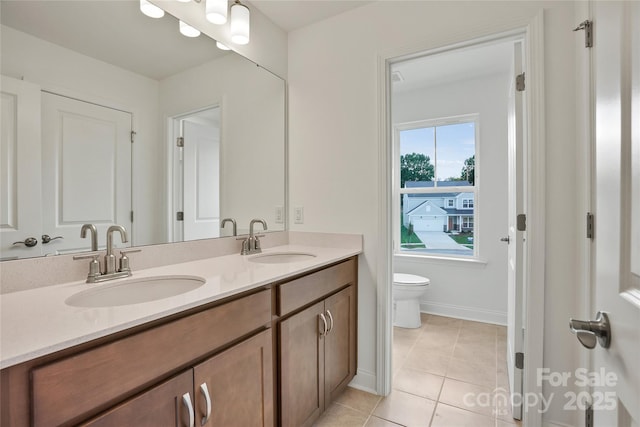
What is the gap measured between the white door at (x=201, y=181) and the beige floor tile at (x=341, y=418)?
116 cm

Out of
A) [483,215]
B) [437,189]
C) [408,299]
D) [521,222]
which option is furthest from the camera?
[437,189]

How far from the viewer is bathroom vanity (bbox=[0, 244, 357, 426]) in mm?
626

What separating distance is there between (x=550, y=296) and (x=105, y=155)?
6.88ft

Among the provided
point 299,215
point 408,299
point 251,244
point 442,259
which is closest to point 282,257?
point 251,244

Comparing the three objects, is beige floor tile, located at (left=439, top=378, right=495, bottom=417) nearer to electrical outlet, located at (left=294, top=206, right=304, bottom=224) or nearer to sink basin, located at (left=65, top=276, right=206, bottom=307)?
electrical outlet, located at (left=294, top=206, right=304, bottom=224)

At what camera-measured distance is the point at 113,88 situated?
1278mm

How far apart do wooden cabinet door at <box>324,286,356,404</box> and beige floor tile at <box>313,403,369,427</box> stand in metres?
0.09

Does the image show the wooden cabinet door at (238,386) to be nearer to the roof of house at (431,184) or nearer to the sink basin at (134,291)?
the sink basin at (134,291)

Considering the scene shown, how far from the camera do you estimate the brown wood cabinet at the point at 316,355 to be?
128cm

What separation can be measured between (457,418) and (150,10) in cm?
255

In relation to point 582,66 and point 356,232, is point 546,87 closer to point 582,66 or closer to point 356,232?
point 582,66

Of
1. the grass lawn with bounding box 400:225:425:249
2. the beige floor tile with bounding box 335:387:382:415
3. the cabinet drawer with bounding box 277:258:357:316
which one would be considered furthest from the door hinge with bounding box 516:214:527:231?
the grass lawn with bounding box 400:225:425:249

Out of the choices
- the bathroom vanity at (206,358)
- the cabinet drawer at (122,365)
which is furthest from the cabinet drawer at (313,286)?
the cabinet drawer at (122,365)

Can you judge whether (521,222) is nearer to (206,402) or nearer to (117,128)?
(206,402)
